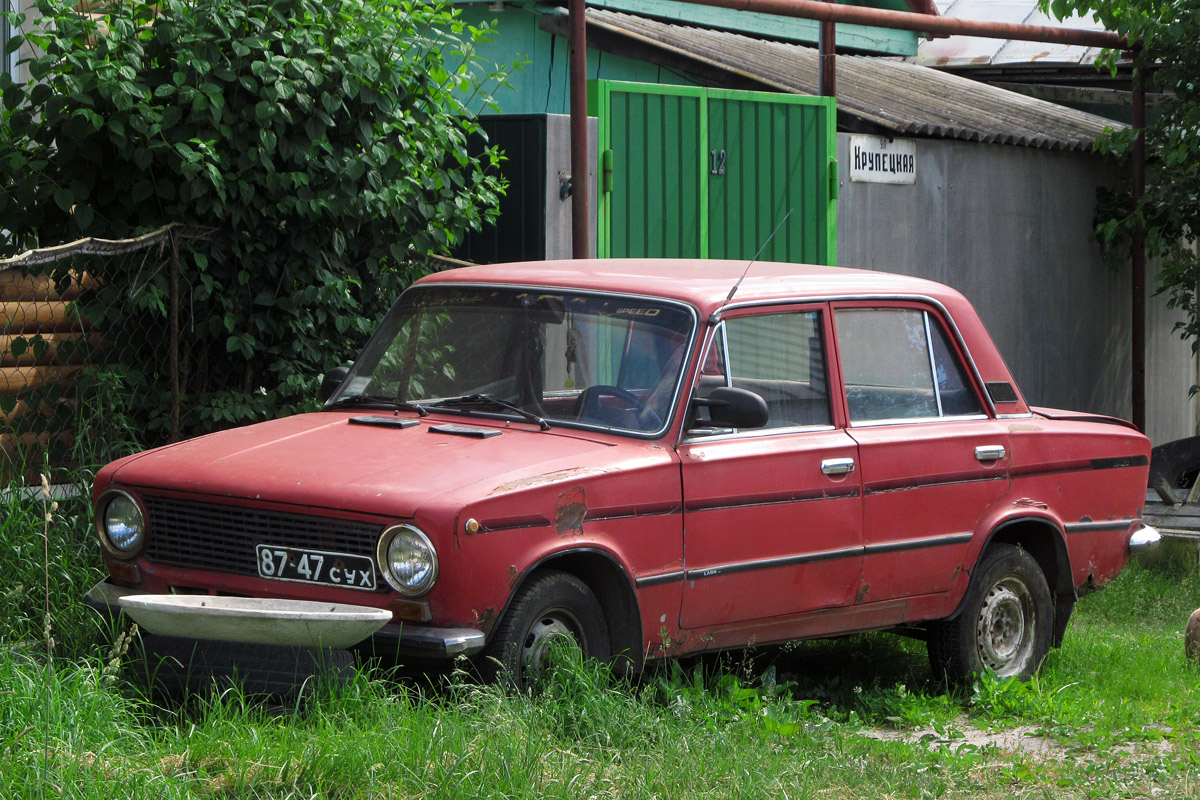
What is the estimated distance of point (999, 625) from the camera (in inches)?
261

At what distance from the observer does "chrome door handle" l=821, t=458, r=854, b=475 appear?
5797mm

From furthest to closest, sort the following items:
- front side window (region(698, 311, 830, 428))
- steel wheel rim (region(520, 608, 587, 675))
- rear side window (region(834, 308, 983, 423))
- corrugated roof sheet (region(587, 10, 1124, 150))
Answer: corrugated roof sheet (region(587, 10, 1124, 150)) < rear side window (region(834, 308, 983, 423)) < front side window (region(698, 311, 830, 428)) < steel wheel rim (region(520, 608, 587, 675))

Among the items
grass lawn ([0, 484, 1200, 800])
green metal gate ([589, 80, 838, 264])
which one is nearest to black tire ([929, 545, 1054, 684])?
grass lawn ([0, 484, 1200, 800])

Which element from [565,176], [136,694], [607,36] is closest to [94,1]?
[565,176]

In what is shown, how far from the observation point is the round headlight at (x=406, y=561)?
4664 mm

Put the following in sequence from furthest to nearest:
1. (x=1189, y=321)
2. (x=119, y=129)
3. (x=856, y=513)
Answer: (x=1189, y=321)
(x=119, y=129)
(x=856, y=513)

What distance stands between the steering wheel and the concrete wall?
5384 mm

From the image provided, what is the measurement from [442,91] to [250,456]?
3148 millimetres

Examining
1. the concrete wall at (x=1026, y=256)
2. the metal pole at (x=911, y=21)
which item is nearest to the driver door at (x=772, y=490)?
the metal pole at (x=911, y=21)

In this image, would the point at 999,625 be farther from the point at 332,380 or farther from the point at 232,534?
the point at 232,534

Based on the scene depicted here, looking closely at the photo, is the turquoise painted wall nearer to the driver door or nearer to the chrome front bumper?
the driver door

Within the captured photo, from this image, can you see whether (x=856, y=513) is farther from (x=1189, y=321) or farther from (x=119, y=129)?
(x=1189, y=321)

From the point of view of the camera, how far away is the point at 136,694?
498 cm

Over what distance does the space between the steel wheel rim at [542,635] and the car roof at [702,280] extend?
1.31 metres
